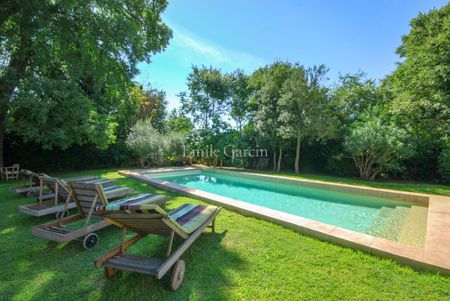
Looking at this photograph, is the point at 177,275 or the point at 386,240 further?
the point at 386,240

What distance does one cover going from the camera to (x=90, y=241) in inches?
129

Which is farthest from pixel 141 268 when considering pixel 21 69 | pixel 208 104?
pixel 208 104

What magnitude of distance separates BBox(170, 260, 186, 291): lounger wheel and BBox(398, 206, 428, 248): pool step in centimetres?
402

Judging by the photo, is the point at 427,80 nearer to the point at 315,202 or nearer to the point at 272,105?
the point at 315,202

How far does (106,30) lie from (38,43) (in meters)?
2.67

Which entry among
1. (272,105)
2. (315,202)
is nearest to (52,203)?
(315,202)

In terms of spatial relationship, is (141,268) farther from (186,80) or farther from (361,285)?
(186,80)

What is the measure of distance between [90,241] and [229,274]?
2284 mm

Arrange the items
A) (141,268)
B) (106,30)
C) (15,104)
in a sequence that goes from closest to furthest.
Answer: (141,268) → (106,30) → (15,104)

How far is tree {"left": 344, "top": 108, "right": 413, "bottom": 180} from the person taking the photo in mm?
10266

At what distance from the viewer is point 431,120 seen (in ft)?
31.5

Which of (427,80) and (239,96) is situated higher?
(239,96)

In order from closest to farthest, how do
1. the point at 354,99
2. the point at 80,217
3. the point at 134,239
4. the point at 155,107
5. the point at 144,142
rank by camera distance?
the point at 134,239 < the point at 80,217 < the point at 144,142 < the point at 354,99 < the point at 155,107

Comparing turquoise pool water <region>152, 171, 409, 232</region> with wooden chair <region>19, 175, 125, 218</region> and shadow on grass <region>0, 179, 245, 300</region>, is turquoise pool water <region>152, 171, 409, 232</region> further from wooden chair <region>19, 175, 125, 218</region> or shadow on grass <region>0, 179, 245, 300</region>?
wooden chair <region>19, 175, 125, 218</region>
